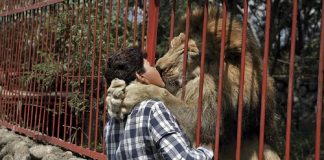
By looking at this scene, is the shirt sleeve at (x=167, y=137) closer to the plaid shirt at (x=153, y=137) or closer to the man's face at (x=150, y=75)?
the plaid shirt at (x=153, y=137)

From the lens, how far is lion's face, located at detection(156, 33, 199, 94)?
3.29 m

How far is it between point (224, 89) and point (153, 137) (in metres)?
0.94

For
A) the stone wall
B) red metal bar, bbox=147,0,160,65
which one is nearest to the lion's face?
red metal bar, bbox=147,0,160,65

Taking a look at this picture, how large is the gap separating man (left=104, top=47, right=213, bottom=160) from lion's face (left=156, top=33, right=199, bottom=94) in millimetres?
584

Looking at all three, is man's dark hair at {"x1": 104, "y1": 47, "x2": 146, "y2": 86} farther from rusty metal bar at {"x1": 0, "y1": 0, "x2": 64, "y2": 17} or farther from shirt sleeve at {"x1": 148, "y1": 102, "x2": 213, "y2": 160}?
rusty metal bar at {"x1": 0, "y1": 0, "x2": 64, "y2": 17}

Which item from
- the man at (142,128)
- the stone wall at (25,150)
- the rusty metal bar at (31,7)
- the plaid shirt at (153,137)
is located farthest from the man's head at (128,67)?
the rusty metal bar at (31,7)

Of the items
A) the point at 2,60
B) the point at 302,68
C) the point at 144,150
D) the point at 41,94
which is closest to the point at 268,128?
the point at 144,150

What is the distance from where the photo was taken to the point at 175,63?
3.38m

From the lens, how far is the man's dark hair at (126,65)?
2.54 meters

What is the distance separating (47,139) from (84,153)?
101 centimetres

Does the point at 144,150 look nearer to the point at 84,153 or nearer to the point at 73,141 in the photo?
the point at 84,153

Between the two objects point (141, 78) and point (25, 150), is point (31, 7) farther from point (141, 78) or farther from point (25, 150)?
point (141, 78)

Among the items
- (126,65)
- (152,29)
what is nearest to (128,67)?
(126,65)

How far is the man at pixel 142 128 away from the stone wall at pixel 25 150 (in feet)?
7.54
